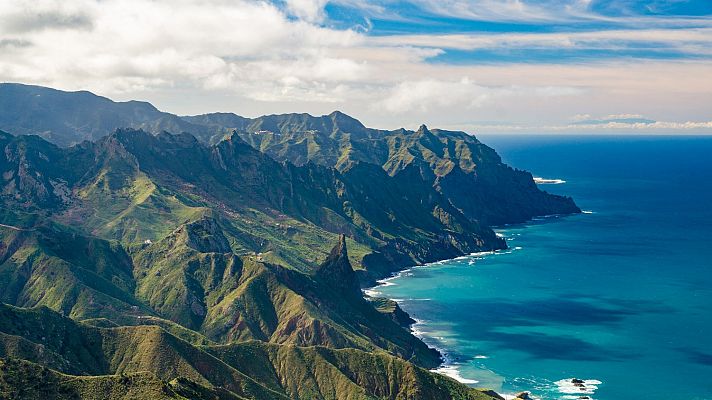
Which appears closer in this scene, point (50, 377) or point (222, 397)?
point (50, 377)

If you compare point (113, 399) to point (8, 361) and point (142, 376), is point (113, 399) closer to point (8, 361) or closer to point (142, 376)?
point (142, 376)

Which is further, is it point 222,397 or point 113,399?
point 222,397

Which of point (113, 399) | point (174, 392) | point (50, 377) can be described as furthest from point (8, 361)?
point (174, 392)

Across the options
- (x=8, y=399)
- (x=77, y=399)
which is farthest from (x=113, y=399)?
(x=8, y=399)

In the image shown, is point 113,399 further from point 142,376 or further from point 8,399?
point 8,399

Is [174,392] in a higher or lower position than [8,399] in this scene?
higher

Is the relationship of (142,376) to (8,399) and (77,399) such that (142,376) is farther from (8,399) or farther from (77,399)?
(8,399)

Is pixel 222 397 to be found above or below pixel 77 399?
above
